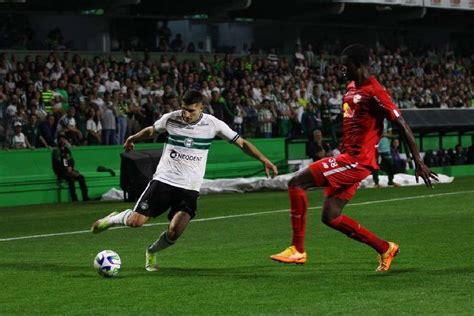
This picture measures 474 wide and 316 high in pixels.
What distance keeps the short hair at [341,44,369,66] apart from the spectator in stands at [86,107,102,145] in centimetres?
1836

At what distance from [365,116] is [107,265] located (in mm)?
2998

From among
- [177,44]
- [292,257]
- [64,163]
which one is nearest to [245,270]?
[292,257]

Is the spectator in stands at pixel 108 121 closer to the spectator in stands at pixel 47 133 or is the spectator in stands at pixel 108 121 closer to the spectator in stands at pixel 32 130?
the spectator in stands at pixel 47 133

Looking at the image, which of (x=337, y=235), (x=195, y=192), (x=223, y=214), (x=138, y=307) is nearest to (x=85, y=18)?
(x=223, y=214)

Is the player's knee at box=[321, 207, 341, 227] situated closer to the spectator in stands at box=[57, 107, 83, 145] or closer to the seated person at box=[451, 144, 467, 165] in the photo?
the spectator in stands at box=[57, 107, 83, 145]

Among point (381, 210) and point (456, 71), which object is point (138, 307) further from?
point (456, 71)

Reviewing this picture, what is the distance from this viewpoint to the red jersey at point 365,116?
11156mm

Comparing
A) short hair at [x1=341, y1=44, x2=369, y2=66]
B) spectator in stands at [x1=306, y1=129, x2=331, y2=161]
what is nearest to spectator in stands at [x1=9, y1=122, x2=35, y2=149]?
spectator in stands at [x1=306, y1=129, x2=331, y2=161]

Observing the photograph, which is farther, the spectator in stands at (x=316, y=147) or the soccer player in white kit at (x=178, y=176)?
the spectator in stands at (x=316, y=147)

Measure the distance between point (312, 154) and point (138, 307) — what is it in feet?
68.9

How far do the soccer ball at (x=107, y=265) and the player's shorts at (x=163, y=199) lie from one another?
66 centimetres

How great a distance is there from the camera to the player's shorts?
39.0 ft

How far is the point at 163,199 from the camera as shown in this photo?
11.9 metres

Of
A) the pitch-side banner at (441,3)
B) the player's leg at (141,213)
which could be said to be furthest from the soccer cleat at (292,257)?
the pitch-side banner at (441,3)
